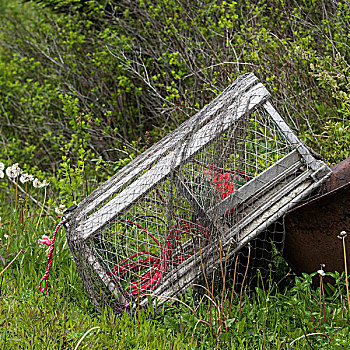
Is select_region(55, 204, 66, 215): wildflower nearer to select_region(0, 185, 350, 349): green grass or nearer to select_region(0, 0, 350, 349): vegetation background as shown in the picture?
select_region(0, 0, 350, 349): vegetation background

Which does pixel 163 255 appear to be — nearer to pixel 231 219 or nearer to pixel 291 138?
pixel 231 219

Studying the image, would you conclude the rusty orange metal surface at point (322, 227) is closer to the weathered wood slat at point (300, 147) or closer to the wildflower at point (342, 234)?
the wildflower at point (342, 234)

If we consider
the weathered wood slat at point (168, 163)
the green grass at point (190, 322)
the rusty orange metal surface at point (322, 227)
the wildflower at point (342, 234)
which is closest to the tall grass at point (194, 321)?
the green grass at point (190, 322)

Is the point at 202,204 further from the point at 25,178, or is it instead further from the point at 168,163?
the point at 25,178

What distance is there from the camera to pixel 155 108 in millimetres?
5535

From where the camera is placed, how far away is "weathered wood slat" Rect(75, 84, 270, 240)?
2.90 meters

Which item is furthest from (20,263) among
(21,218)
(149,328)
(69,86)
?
(69,86)

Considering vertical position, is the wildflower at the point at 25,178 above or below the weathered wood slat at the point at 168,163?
above

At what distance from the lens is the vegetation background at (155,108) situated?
2861 millimetres

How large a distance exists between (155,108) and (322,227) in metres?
3.03

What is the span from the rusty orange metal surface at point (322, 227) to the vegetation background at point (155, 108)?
0.16m

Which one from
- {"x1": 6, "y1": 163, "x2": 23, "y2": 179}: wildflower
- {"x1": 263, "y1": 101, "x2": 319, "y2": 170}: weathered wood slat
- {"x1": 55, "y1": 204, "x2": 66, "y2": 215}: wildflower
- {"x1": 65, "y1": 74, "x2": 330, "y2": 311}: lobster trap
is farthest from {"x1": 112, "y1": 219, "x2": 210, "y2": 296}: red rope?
{"x1": 6, "y1": 163, "x2": 23, "y2": 179}: wildflower

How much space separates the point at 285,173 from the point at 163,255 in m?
0.88

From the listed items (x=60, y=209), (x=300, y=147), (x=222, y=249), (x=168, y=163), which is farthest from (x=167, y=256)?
(x=60, y=209)
